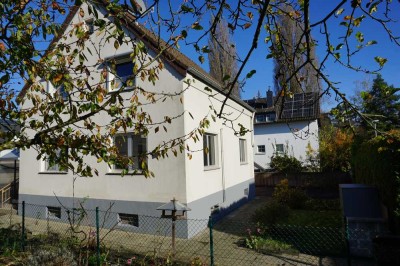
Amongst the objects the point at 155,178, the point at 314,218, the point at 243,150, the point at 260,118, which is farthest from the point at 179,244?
the point at 260,118

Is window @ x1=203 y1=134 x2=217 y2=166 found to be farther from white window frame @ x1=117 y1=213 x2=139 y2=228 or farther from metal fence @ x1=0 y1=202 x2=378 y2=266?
white window frame @ x1=117 y1=213 x2=139 y2=228

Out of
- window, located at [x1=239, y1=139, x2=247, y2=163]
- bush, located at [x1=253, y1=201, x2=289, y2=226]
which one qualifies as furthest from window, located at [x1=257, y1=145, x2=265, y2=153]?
bush, located at [x1=253, y1=201, x2=289, y2=226]

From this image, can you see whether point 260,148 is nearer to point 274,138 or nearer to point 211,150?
point 274,138

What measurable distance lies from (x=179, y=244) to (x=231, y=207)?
4.84 metres

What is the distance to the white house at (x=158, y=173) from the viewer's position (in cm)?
936

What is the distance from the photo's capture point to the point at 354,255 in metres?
6.91

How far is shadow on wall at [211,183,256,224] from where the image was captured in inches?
442

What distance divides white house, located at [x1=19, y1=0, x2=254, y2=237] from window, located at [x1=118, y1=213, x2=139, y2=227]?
3cm

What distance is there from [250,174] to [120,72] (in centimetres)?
909

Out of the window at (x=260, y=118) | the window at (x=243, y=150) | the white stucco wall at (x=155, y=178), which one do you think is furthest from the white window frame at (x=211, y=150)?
the window at (x=260, y=118)

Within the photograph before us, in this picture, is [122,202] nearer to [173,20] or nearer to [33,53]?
[33,53]

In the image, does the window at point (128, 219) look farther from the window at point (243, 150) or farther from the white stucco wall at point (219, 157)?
the window at point (243, 150)

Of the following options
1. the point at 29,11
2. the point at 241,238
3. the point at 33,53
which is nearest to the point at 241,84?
the point at 33,53

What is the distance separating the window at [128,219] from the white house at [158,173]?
32 millimetres
